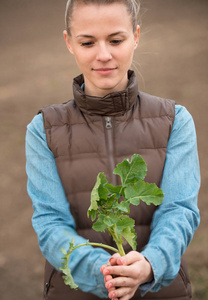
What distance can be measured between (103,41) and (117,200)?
0.41 meters

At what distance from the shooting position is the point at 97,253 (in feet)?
4.17

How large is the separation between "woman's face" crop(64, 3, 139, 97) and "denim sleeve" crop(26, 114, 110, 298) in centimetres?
21

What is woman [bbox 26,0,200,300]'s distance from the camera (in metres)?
1.30

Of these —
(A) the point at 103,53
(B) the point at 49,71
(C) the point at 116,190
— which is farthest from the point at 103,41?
(B) the point at 49,71

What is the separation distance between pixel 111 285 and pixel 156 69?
7.01ft

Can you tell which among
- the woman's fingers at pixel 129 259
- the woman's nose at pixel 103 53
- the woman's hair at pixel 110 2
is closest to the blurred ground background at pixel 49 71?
the woman's hair at pixel 110 2

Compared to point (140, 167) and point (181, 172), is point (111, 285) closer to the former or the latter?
point (140, 167)

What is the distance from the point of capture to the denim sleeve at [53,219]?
1266 mm

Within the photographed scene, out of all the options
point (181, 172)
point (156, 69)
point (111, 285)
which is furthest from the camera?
point (156, 69)

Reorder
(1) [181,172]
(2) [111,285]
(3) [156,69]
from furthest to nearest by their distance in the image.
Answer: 1. (3) [156,69]
2. (1) [181,172]
3. (2) [111,285]

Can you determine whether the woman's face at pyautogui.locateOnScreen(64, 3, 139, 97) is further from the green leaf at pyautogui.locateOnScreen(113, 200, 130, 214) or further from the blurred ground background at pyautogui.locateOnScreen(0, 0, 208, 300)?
the blurred ground background at pyautogui.locateOnScreen(0, 0, 208, 300)

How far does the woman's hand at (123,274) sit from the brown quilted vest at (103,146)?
0.19m

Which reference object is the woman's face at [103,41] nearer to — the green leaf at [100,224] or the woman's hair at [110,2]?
the woman's hair at [110,2]

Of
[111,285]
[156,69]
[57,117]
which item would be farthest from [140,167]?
[156,69]
